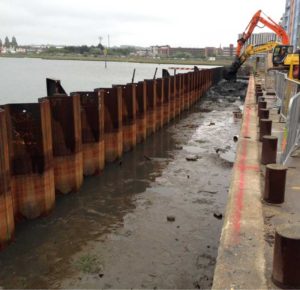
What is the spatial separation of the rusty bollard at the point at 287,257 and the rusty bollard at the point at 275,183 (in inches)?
66.9

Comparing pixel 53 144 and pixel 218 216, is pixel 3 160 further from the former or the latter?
pixel 218 216

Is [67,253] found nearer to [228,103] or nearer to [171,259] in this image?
[171,259]

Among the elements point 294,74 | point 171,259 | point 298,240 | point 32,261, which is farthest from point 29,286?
point 294,74

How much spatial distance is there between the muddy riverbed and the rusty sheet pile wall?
35 cm

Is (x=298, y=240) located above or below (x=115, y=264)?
above

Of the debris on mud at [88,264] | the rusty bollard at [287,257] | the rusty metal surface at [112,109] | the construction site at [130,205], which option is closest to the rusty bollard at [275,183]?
the construction site at [130,205]

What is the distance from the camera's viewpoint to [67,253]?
6109mm

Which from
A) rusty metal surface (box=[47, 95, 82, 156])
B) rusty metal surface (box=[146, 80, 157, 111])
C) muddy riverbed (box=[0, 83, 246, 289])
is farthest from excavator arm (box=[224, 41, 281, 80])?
rusty metal surface (box=[47, 95, 82, 156])

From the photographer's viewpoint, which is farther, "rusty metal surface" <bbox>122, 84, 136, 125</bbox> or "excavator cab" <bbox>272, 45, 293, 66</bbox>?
"excavator cab" <bbox>272, 45, 293, 66</bbox>

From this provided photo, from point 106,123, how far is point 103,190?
2.42 m

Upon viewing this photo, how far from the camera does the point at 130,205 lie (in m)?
8.19

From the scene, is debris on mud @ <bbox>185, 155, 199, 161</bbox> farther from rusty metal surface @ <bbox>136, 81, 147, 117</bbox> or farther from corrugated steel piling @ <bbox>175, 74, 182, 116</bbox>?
corrugated steel piling @ <bbox>175, 74, 182, 116</bbox>

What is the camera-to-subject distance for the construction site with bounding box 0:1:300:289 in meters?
4.23

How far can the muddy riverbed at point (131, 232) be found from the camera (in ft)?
18.0
